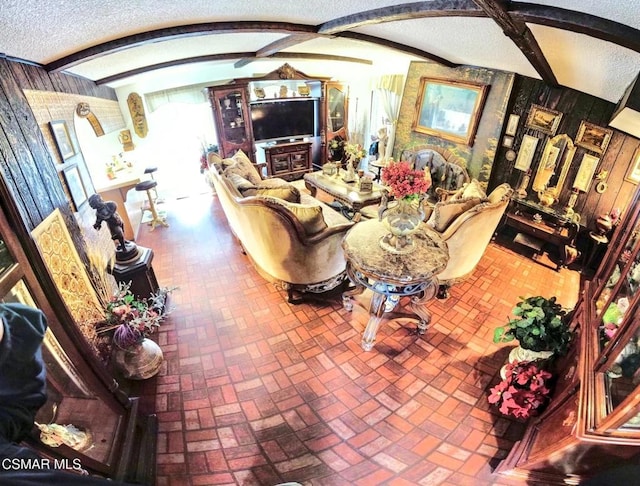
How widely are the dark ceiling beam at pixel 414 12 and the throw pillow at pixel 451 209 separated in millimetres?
1489

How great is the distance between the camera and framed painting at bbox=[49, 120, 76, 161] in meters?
2.09

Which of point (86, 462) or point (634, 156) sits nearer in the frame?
point (86, 462)

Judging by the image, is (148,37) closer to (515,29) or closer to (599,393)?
(515,29)

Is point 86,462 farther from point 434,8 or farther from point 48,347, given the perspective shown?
point 434,8

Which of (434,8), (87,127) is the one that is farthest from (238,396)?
(87,127)

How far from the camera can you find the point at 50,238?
172 centimetres

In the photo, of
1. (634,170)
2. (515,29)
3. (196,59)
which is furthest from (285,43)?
(634,170)

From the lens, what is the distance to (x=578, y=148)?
136 inches

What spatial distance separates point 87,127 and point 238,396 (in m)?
3.62

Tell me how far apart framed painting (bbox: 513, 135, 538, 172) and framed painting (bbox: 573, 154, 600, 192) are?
0.53m

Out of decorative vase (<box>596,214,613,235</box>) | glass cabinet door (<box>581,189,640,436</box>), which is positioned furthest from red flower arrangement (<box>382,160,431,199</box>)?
decorative vase (<box>596,214,613,235</box>)

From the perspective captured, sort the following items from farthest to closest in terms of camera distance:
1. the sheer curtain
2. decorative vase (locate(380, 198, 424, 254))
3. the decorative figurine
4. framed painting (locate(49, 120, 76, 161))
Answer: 1. the sheer curtain
2. decorative vase (locate(380, 198, 424, 254))
3. the decorative figurine
4. framed painting (locate(49, 120, 76, 161))

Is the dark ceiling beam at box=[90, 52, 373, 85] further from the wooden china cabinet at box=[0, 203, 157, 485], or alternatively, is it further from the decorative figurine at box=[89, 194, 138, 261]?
the wooden china cabinet at box=[0, 203, 157, 485]

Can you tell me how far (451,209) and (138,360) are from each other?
2882mm
